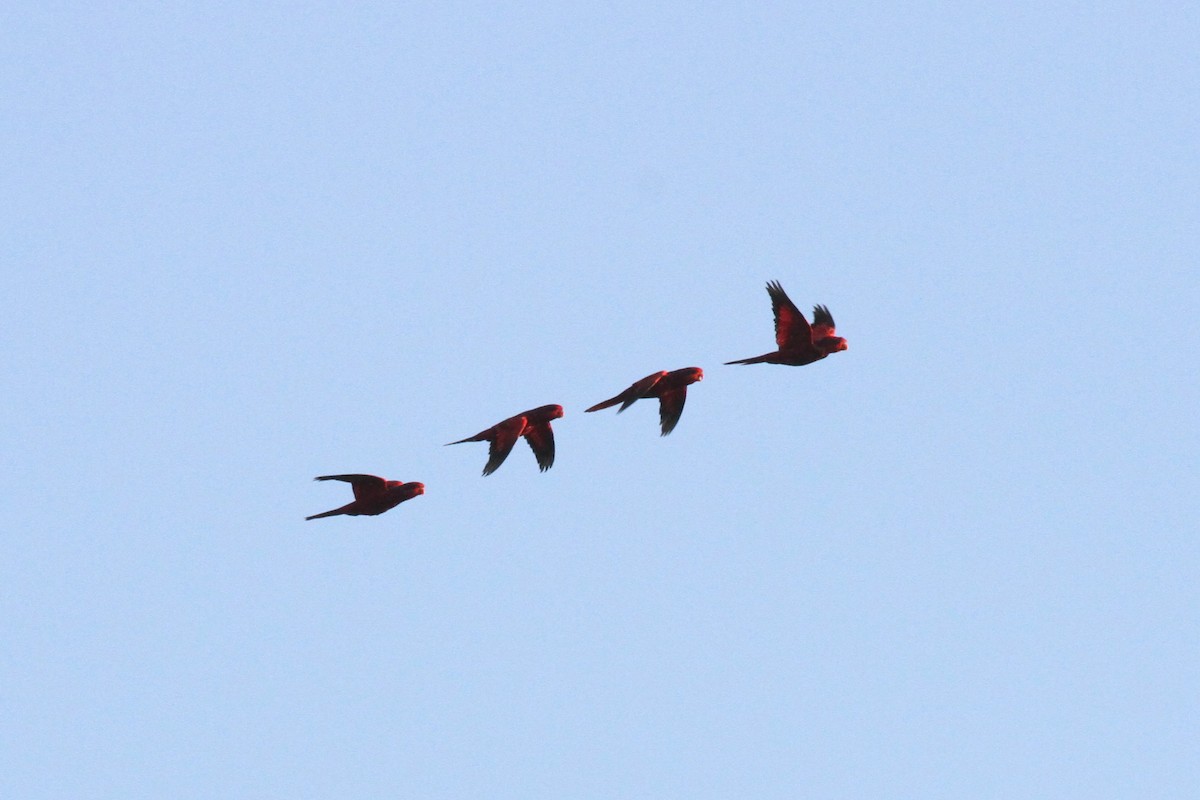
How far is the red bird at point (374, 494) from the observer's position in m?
31.0

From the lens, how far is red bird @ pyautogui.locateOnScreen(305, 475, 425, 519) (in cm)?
3097

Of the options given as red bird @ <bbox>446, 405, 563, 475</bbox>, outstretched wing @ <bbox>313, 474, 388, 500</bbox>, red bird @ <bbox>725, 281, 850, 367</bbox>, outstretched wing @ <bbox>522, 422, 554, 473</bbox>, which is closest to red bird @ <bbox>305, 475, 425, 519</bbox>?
outstretched wing @ <bbox>313, 474, 388, 500</bbox>

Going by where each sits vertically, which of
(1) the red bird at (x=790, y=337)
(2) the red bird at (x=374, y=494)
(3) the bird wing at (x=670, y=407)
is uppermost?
(1) the red bird at (x=790, y=337)

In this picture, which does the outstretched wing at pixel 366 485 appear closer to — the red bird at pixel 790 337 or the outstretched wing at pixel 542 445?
the outstretched wing at pixel 542 445

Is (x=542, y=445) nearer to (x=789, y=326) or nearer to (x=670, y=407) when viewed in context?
(x=670, y=407)

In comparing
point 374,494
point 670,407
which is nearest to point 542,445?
point 670,407

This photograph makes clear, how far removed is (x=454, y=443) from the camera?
108 feet

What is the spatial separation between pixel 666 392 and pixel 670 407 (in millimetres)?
324

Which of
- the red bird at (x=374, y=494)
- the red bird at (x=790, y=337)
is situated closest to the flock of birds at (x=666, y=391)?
the red bird at (x=790, y=337)

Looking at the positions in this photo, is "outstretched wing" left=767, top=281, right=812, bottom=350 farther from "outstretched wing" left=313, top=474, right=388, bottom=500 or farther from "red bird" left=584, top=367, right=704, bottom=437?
"outstretched wing" left=313, top=474, right=388, bottom=500

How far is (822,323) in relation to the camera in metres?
37.2

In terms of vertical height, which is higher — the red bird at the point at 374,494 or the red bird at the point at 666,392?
the red bird at the point at 666,392

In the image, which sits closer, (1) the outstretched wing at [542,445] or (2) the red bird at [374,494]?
(2) the red bird at [374,494]

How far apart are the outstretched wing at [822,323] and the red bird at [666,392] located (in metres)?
3.12
